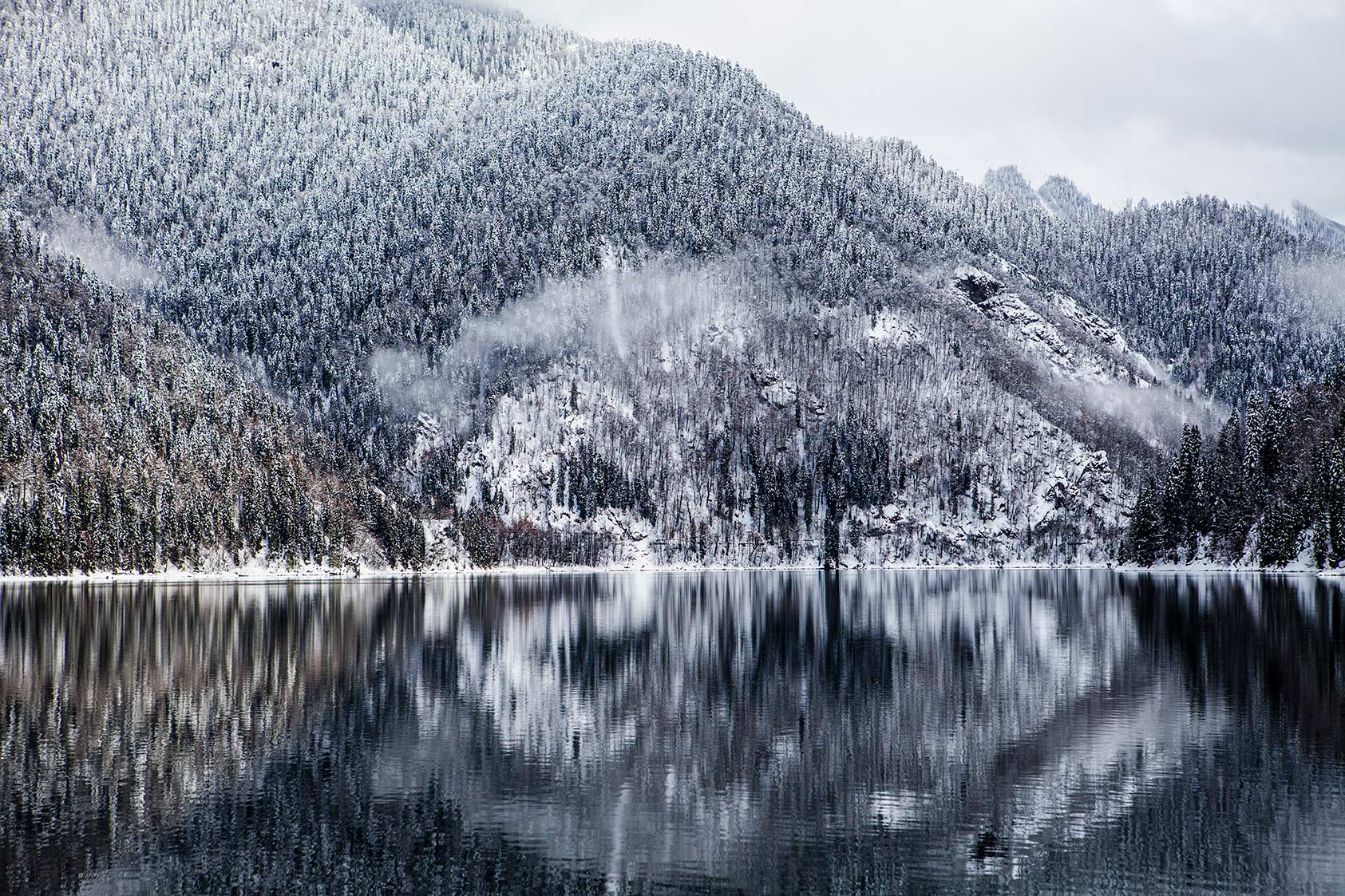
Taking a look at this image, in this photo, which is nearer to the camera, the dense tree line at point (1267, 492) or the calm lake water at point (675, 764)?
the calm lake water at point (675, 764)

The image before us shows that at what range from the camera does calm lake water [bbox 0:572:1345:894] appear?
27.1 meters

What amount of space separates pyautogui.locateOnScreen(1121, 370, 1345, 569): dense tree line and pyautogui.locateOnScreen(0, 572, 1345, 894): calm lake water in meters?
79.7

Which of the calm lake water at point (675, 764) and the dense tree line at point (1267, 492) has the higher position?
the dense tree line at point (1267, 492)

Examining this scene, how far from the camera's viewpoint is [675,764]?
123 feet

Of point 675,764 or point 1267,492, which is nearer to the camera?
point 675,764

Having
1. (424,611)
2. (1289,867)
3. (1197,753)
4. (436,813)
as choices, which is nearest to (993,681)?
(1197,753)

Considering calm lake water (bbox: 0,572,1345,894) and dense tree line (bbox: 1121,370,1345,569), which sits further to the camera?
dense tree line (bbox: 1121,370,1345,569)

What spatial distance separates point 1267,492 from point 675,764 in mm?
155607

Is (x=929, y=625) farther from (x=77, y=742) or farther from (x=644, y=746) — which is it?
(x=77, y=742)

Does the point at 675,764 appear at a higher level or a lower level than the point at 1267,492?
lower

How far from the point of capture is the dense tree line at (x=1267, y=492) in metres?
148

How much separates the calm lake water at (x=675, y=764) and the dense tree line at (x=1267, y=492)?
7972 centimetres

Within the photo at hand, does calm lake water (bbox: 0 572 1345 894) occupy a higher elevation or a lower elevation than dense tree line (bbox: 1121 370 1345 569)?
lower

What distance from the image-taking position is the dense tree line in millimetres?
147625
